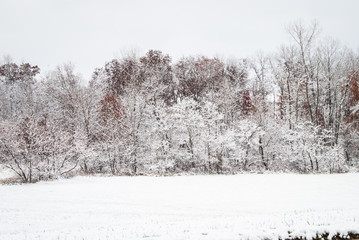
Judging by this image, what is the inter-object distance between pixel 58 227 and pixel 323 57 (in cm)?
3103

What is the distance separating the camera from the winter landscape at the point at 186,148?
1007 cm

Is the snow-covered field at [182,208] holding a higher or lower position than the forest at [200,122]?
lower

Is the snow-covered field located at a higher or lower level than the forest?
lower

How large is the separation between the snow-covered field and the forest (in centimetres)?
520

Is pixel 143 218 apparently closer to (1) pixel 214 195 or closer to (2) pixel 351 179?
(1) pixel 214 195

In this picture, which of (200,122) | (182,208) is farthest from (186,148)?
(182,208)

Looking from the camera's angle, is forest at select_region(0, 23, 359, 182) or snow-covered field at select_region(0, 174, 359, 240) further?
forest at select_region(0, 23, 359, 182)

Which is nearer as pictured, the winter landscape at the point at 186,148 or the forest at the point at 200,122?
the winter landscape at the point at 186,148

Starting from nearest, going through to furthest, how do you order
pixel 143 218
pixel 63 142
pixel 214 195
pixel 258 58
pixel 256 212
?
pixel 143 218 → pixel 256 212 → pixel 214 195 → pixel 63 142 → pixel 258 58

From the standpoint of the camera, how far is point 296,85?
26.9 metres

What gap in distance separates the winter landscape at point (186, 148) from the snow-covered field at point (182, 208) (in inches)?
2.7

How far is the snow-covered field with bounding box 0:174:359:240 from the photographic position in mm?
7059

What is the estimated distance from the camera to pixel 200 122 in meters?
24.7

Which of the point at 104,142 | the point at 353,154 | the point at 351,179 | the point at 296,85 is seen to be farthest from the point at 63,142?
the point at 353,154
